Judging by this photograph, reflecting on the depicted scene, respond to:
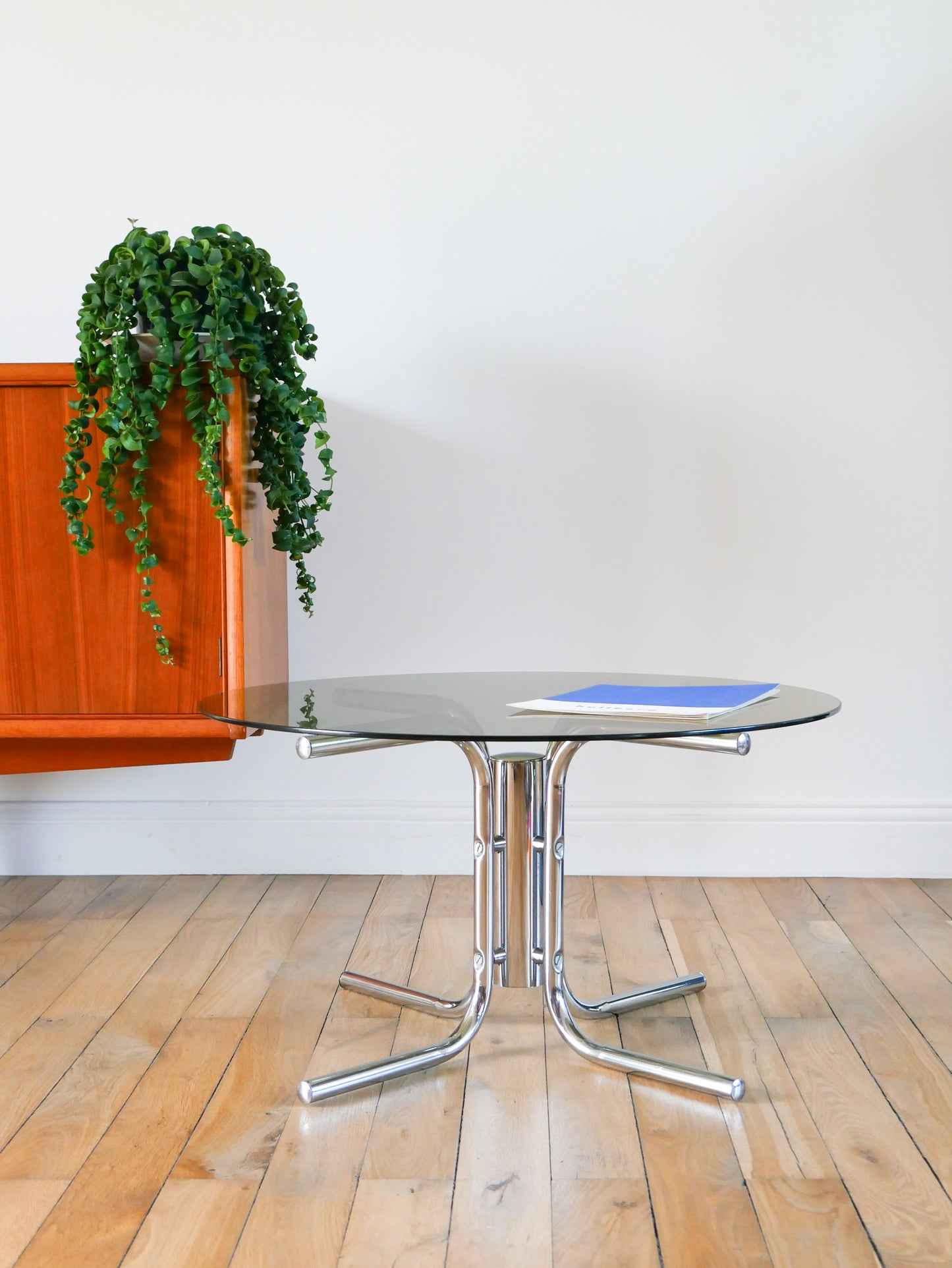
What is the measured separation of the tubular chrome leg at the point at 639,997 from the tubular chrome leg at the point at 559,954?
0.07 meters

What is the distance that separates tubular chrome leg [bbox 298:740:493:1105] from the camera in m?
1.51

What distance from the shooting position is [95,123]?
252 centimetres

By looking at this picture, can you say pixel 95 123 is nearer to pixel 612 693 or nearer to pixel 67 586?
pixel 67 586

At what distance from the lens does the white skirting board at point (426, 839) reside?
Answer: 8.42 feet

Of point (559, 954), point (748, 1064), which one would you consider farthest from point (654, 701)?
point (748, 1064)

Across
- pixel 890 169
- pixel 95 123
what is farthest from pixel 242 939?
pixel 890 169

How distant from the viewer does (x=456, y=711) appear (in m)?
1.43

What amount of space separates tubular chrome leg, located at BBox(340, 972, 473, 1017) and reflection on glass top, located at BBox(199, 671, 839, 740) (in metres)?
0.47

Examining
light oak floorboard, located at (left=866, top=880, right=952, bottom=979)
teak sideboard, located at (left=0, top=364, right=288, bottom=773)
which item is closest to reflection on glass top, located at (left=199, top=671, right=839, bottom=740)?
teak sideboard, located at (left=0, top=364, right=288, bottom=773)

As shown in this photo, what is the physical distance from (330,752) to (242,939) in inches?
38.1

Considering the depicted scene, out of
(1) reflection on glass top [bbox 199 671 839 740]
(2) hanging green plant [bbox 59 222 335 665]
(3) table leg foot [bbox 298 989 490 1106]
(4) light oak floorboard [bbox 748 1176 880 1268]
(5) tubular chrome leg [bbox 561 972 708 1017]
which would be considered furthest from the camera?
(2) hanging green plant [bbox 59 222 335 665]

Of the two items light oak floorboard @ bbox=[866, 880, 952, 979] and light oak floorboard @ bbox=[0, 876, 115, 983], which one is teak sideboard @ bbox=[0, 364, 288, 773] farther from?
light oak floorboard @ bbox=[866, 880, 952, 979]

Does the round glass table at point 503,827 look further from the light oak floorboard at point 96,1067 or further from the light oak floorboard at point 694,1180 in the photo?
the light oak floorboard at point 96,1067

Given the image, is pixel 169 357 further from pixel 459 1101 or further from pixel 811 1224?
pixel 811 1224
